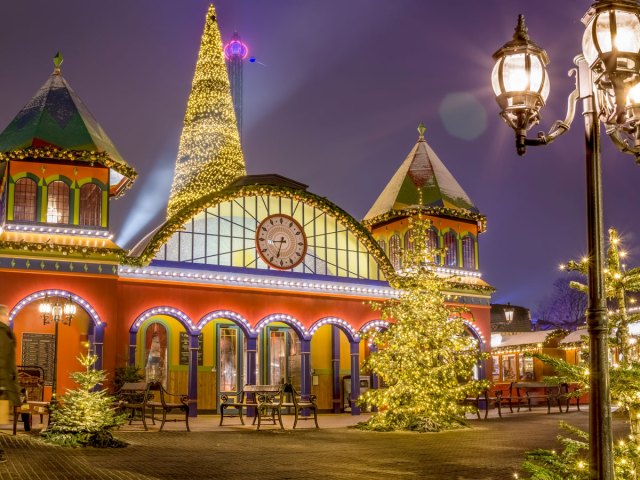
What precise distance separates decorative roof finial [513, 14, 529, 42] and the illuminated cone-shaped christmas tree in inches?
885

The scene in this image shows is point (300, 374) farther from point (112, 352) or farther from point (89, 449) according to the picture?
point (89, 449)

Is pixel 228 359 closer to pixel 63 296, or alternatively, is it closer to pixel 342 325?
pixel 342 325

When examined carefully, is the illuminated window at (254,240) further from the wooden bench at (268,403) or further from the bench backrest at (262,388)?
the bench backrest at (262,388)

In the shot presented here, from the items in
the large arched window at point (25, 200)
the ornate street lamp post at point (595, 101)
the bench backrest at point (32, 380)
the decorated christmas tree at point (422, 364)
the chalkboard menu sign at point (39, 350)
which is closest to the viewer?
the ornate street lamp post at point (595, 101)

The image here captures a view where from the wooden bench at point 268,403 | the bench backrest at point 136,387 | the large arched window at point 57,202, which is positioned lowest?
the wooden bench at point 268,403

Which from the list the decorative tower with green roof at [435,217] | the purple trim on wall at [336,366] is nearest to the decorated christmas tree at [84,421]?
the purple trim on wall at [336,366]

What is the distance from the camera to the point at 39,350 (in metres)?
21.8

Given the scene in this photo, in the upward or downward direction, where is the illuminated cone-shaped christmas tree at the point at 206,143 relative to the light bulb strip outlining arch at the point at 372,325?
upward

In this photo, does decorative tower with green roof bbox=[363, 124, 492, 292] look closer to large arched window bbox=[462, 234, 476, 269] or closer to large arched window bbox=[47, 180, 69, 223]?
large arched window bbox=[462, 234, 476, 269]

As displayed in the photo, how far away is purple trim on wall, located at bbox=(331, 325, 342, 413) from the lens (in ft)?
79.6

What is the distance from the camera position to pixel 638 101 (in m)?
5.91


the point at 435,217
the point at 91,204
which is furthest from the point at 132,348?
the point at 435,217

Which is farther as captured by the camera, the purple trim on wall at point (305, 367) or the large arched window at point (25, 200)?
the purple trim on wall at point (305, 367)

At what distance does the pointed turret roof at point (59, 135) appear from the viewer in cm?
2055
